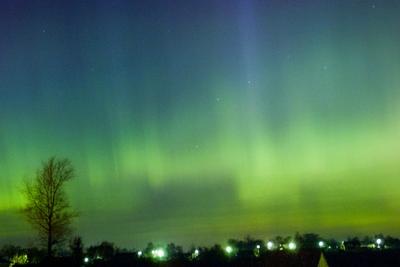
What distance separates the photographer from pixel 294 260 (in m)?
71.6

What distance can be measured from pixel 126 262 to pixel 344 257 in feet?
94.0

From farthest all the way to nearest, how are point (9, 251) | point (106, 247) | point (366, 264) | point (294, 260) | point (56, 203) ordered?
point (106, 247) → point (9, 251) → point (366, 264) → point (294, 260) → point (56, 203)

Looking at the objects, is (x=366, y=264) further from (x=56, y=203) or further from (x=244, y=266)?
(x=56, y=203)

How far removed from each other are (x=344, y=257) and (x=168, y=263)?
23334mm

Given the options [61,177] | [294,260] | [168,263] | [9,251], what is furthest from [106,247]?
[61,177]

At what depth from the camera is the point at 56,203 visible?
187 ft

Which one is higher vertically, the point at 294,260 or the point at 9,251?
the point at 9,251

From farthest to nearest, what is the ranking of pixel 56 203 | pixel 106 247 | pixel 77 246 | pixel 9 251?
pixel 106 247, pixel 9 251, pixel 77 246, pixel 56 203

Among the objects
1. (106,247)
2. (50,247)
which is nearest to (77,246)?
(50,247)

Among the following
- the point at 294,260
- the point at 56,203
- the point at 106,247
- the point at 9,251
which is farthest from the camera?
the point at 106,247

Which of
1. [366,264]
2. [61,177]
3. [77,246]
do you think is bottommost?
[366,264]

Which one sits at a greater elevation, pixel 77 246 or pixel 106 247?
pixel 106 247

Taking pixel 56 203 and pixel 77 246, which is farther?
pixel 77 246

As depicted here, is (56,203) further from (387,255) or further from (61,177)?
(387,255)
